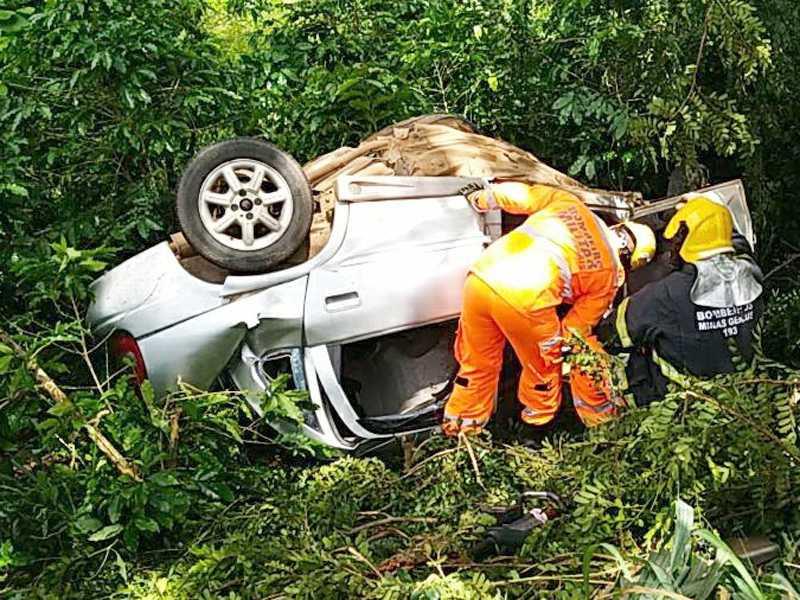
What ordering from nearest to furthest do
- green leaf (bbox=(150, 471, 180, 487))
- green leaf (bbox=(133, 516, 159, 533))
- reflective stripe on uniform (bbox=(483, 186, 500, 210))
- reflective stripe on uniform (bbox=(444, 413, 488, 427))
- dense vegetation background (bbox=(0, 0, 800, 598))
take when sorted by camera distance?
dense vegetation background (bbox=(0, 0, 800, 598))
green leaf (bbox=(133, 516, 159, 533))
green leaf (bbox=(150, 471, 180, 487))
reflective stripe on uniform (bbox=(444, 413, 488, 427))
reflective stripe on uniform (bbox=(483, 186, 500, 210))

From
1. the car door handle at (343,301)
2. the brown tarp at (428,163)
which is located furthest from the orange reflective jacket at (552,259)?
the car door handle at (343,301)

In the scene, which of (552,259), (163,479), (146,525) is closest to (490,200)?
(552,259)

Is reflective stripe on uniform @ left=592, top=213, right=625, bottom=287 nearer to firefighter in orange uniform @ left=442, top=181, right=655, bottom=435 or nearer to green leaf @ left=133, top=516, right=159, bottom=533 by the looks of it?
firefighter in orange uniform @ left=442, top=181, right=655, bottom=435

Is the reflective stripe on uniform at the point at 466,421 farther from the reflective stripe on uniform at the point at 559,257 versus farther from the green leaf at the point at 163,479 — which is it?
the green leaf at the point at 163,479

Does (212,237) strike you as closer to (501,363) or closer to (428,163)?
(428,163)

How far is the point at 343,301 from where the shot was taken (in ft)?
14.2

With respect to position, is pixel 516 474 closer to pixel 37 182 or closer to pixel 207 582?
pixel 207 582

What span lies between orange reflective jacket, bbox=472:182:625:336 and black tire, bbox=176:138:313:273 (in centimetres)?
81

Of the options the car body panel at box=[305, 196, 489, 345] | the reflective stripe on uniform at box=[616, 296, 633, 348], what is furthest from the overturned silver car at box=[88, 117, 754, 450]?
the reflective stripe on uniform at box=[616, 296, 633, 348]

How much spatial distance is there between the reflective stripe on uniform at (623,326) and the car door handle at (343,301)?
1173 millimetres

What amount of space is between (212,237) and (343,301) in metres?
0.63

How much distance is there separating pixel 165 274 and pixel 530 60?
2.84 metres

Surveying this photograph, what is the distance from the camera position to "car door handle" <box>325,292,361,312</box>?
14.1 feet

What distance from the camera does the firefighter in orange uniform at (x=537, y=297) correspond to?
4328 millimetres
